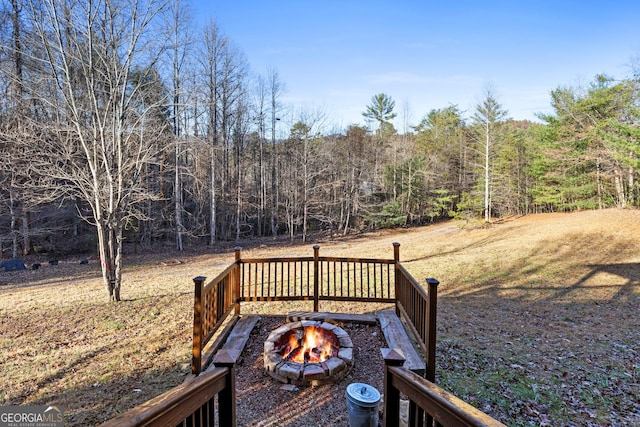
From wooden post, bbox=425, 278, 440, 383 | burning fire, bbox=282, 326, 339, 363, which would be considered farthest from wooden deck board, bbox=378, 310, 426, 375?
burning fire, bbox=282, 326, 339, 363

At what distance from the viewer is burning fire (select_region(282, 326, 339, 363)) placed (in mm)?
3766

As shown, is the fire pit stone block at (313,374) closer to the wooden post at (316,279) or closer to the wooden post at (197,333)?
the wooden post at (197,333)

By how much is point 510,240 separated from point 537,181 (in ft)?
48.2

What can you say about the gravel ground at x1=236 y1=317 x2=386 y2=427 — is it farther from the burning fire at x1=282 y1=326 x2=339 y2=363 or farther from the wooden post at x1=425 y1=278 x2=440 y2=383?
the wooden post at x1=425 y1=278 x2=440 y2=383

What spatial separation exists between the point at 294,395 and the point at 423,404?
1979 millimetres

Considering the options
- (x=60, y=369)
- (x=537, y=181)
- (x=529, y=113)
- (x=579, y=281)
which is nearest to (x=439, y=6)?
(x=579, y=281)

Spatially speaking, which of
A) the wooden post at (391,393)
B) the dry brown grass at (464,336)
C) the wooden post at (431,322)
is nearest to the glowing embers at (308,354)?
the wooden post at (431,322)

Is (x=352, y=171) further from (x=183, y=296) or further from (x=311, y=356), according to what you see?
(x=311, y=356)

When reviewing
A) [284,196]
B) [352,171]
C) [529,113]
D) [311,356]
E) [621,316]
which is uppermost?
[529,113]

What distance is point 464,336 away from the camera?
5.07 meters

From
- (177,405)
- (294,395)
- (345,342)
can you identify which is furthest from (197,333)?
(177,405)

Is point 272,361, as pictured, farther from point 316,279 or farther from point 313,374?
point 316,279

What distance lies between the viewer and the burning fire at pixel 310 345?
377cm

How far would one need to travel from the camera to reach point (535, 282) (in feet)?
27.7
